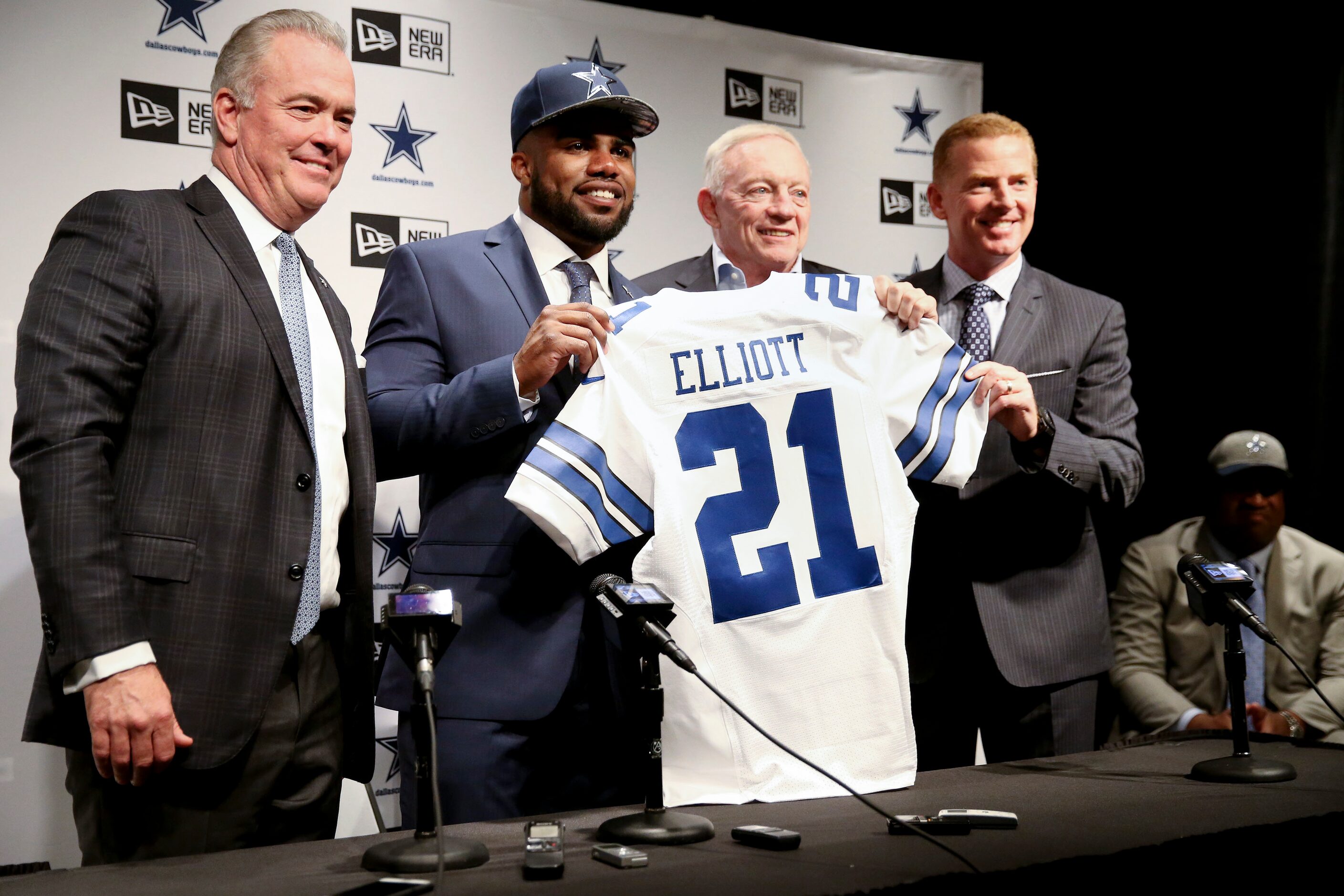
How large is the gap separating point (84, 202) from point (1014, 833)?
182 centimetres

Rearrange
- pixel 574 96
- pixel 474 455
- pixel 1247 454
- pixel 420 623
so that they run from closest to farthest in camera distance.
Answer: pixel 420 623 → pixel 474 455 → pixel 574 96 → pixel 1247 454

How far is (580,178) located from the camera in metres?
2.52

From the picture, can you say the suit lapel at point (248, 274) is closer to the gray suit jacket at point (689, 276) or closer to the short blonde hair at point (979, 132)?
the gray suit jacket at point (689, 276)

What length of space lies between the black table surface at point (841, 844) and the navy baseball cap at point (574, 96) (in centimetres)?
143

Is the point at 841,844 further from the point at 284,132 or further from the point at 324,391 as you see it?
the point at 284,132

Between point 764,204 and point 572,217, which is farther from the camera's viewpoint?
point 764,204

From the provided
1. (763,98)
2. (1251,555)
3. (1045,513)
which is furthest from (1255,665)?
(763,98)

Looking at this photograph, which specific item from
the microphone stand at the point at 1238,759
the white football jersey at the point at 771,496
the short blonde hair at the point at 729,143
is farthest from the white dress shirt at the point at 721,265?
the microphone stand at the point at 1238,759

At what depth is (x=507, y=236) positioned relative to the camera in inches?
101

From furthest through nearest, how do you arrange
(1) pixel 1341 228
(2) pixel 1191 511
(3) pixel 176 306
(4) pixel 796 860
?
1. (2) pixel 1191 511
2. (1) pixel 1341 228
3. (3) pixel 176 306
4. (4) pixel 796 860

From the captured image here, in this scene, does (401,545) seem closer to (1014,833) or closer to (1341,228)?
(1014,833)

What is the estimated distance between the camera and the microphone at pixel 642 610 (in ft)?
5.62

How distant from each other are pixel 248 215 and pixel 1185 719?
302 cm

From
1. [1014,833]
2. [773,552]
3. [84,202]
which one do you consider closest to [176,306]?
[84,202]
